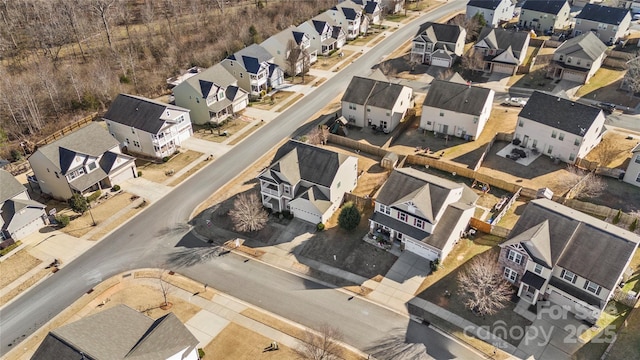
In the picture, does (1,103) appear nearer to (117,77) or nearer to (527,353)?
(117,77)

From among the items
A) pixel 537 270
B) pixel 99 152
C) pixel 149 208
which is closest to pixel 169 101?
pixel 99 152

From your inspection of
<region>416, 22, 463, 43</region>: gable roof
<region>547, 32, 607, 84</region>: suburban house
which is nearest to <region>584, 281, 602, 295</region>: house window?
<region>547, 32, 607, 84</region>: suburban house

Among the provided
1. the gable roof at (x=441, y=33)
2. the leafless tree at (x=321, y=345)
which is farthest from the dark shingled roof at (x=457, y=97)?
the leafless tree at (x=321, y=345)

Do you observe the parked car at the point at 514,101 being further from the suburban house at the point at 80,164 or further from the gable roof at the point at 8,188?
the gable roof at the point at 8,188

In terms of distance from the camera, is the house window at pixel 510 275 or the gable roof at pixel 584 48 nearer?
the house window at pixel 510 275

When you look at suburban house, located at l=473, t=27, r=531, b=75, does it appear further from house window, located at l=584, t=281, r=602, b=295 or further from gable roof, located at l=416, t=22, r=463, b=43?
house window, located at l=584, t=281, r=602, b=295

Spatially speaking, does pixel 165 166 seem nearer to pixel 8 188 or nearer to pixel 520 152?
pixel 8 188

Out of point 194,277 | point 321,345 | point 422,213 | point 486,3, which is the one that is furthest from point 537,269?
point 486,3
